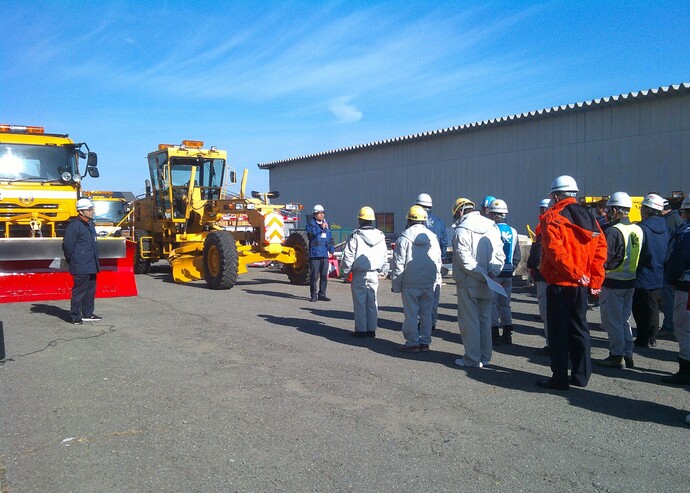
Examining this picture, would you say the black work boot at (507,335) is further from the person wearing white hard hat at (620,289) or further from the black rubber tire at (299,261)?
the black rubber tire at (299,261)

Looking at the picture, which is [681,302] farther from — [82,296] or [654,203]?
[82,296]

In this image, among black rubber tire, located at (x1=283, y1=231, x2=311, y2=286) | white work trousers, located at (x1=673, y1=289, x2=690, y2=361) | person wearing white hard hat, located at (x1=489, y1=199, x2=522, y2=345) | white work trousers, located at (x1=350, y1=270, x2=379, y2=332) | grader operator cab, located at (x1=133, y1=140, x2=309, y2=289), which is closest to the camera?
white work trousers, located at (x1=673, y1=289, x2=690, y2=361)

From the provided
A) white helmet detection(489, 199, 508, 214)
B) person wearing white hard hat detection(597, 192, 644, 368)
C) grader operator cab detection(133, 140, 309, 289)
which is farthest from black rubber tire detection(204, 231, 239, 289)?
person wearing white hard hat detection(597, 192, 644, 368)

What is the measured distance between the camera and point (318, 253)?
1211 cm

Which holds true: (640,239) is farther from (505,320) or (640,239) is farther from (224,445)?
(224,445)

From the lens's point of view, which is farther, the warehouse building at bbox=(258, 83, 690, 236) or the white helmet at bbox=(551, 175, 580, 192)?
the warehouse building at bbox=(258, 83, 690, 236)

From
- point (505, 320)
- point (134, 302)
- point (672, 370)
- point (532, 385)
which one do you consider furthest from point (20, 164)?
→ point (672, 370)

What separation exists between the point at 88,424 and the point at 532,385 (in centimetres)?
409

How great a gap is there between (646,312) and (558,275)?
268 centimetres

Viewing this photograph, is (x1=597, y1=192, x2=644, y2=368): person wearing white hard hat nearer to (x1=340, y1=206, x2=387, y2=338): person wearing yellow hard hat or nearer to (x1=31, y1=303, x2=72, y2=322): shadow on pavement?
(x1=340, y1=206, x2=387, y2=338): person wearing yellow hard hat

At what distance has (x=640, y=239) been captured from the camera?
22.7 ft

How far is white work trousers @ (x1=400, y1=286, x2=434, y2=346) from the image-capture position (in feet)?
24.4

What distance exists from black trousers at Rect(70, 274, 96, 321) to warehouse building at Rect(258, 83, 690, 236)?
44.0ft

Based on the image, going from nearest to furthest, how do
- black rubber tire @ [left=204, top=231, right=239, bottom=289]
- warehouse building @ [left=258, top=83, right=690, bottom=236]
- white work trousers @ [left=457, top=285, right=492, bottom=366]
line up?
white work trousers @ [left=457, top=285, right=492, bottom=366] < black rubber tire @ [left=204, top=231, right=239, bottom=289] < warehouse building @ [left=258, top=83, right=690, bottom=236]
